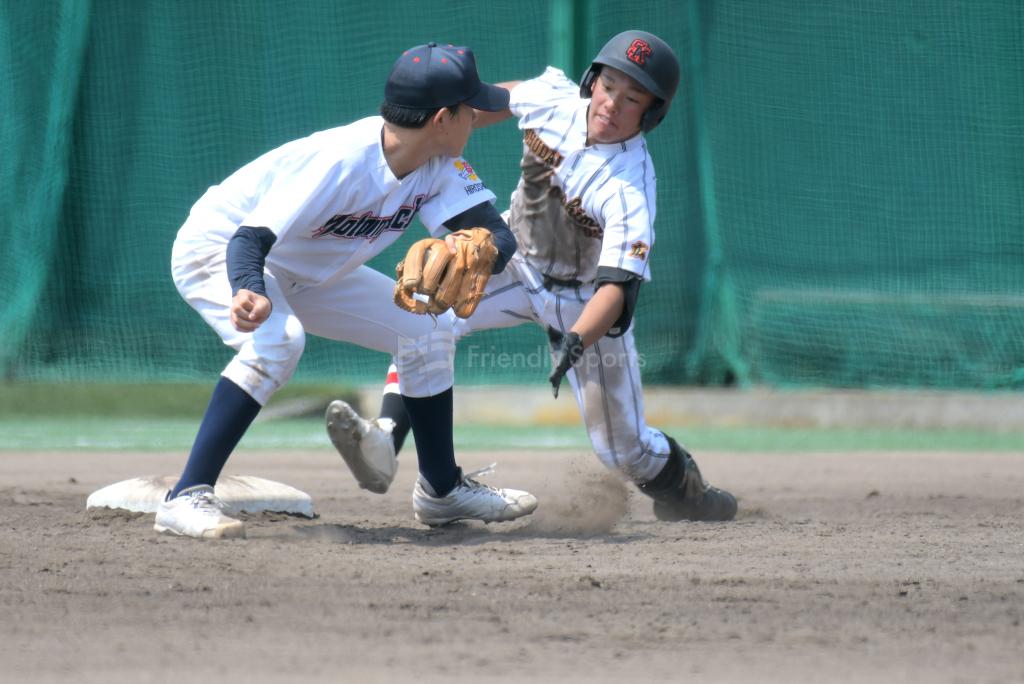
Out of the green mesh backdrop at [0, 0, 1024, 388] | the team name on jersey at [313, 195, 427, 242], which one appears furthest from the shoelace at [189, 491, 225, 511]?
the green mesh backdrop at [0, 0, 1024, 388]

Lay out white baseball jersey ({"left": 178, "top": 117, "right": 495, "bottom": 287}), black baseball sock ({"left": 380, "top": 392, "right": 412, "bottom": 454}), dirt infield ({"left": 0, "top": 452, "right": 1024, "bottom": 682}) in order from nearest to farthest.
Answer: dirt infield ({"left": 0, "top": 452, "right": 1024, "bottom": 682}) < white baseball jersey ({"left": 178, "top": 117, "right": 495, "bottom": 287}) < black baseball sock ({"left": 380, "top": 392, "right": 412, "bottom": 454})

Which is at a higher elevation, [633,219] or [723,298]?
[633,219]

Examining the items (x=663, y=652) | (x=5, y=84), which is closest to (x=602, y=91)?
(x=663, y=652)

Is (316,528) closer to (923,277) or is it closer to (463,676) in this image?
(463,676)

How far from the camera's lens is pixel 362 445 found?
413cm

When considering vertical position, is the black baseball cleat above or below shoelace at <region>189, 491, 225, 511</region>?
below

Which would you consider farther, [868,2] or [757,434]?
[868,2]

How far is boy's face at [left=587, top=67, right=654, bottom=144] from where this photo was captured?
4.14 m

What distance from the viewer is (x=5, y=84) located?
7348 millimetres

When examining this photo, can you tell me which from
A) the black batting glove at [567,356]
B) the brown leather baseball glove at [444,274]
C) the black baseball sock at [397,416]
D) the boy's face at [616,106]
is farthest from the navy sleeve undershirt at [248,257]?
the boy's face at [616,106]

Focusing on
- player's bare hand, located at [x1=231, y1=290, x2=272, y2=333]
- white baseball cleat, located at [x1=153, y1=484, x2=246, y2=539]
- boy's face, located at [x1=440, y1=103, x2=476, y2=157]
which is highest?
boy's face, located at [x1=440, y1=103, x2=476, y2=157]

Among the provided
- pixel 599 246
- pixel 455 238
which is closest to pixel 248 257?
pixel 455 238

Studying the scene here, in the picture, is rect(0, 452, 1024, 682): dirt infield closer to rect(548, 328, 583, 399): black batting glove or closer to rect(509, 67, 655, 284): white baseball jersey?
rect(548, 328, 583, 399): black batting glove

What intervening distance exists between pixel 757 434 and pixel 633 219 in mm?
3292
